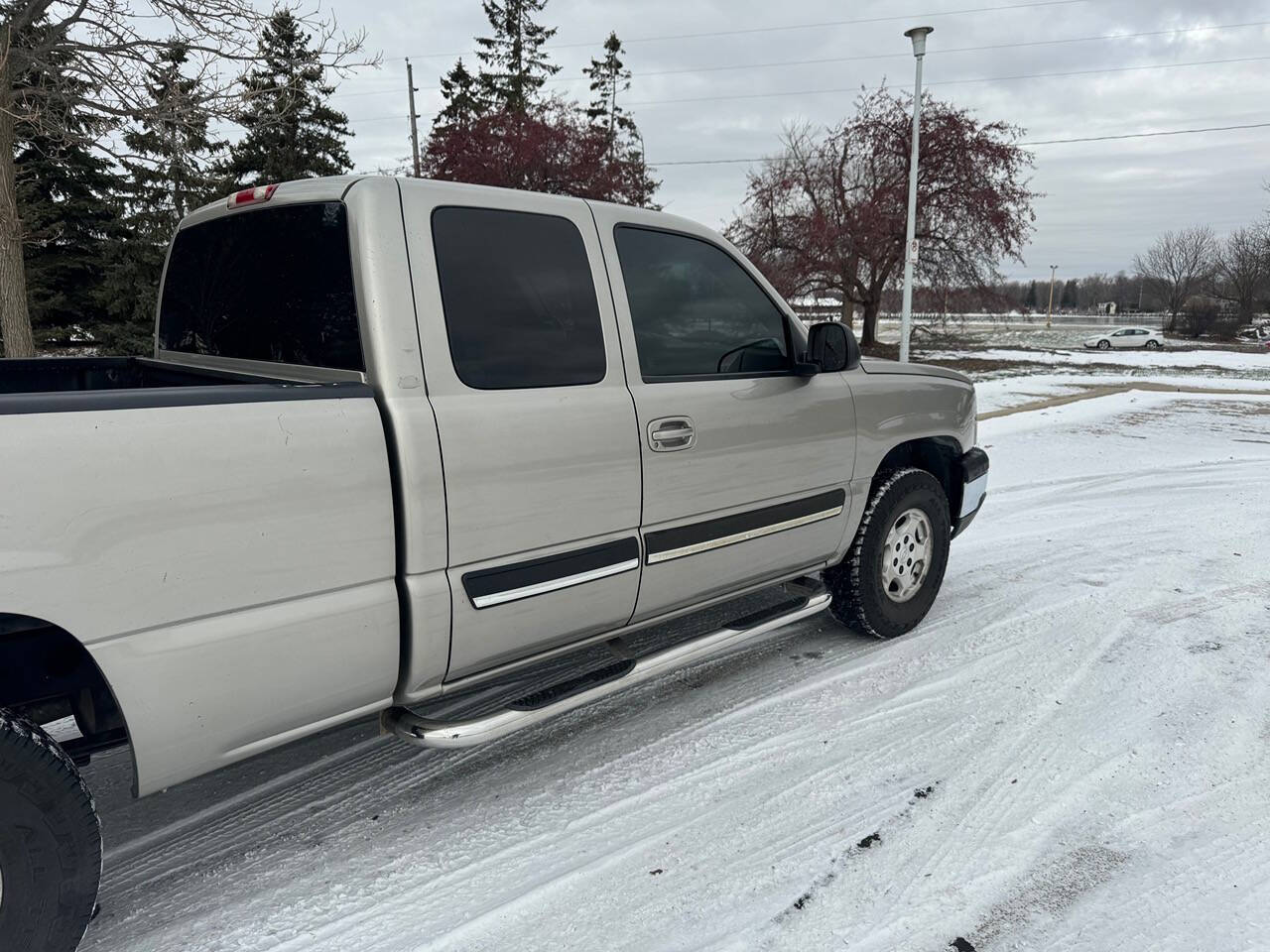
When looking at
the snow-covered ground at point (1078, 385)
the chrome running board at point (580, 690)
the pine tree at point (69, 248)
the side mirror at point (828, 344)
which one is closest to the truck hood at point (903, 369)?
the side mirror at point (828, 344)

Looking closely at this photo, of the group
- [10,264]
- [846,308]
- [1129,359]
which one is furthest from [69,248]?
[1129,359]

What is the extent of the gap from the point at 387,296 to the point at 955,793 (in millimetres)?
2491

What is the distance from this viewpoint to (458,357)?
254cm

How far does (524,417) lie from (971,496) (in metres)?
2.99

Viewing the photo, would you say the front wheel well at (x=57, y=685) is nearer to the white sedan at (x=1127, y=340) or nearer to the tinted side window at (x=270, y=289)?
the tinted side window at (x=270, y=289)

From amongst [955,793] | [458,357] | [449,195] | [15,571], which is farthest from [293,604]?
[955,793]

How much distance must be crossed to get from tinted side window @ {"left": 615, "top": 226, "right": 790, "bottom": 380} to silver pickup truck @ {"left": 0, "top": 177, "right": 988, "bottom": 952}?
0.01m

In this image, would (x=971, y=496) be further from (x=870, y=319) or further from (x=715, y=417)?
(x=870, y=319)

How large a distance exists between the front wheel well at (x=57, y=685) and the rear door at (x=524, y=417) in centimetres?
93

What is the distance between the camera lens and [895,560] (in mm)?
4246

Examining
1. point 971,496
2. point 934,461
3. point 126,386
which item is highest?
point 126,386

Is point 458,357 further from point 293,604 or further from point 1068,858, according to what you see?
point 1068,858

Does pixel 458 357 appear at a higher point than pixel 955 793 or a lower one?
higher

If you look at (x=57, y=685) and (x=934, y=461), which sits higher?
(x=934, y=461)
